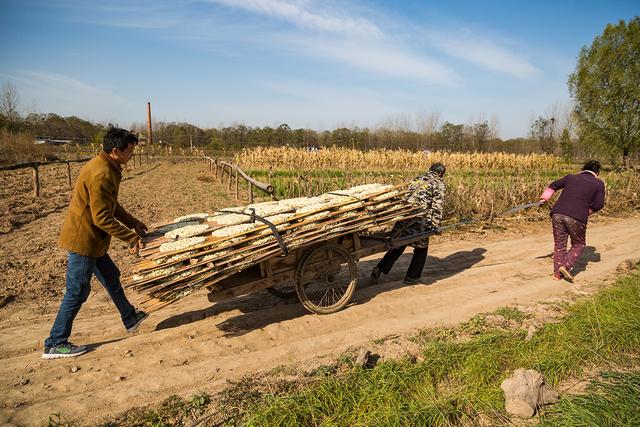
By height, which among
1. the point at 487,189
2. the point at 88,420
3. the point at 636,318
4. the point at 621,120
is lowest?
the point at 88,420

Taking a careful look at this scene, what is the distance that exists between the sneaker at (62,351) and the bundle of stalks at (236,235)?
93cm

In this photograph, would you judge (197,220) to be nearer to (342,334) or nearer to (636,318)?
(342,334)

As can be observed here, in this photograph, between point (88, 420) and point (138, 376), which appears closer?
point (88, 420)

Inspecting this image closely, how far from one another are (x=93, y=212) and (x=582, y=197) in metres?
6.77

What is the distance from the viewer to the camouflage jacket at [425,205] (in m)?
5.81

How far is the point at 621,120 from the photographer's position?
30.8 metres

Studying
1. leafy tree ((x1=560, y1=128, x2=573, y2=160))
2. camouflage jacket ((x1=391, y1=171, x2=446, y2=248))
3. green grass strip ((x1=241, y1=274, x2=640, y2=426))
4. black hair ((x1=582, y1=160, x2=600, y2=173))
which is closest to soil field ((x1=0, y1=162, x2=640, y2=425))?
green grass strip ((x1=241, y1=274, x2=640, y2=426))

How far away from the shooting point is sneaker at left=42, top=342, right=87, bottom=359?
3926 millimetres

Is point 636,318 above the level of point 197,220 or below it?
below

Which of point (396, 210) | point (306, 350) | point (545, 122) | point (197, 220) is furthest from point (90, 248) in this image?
point (545, 122)

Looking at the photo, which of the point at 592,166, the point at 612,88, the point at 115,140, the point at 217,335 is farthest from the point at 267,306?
the point at 612,88

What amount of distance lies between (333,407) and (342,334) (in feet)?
4.41

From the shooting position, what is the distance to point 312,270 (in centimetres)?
478

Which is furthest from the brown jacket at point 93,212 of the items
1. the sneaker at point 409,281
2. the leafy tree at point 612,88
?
the leafy tree at point 612,88
